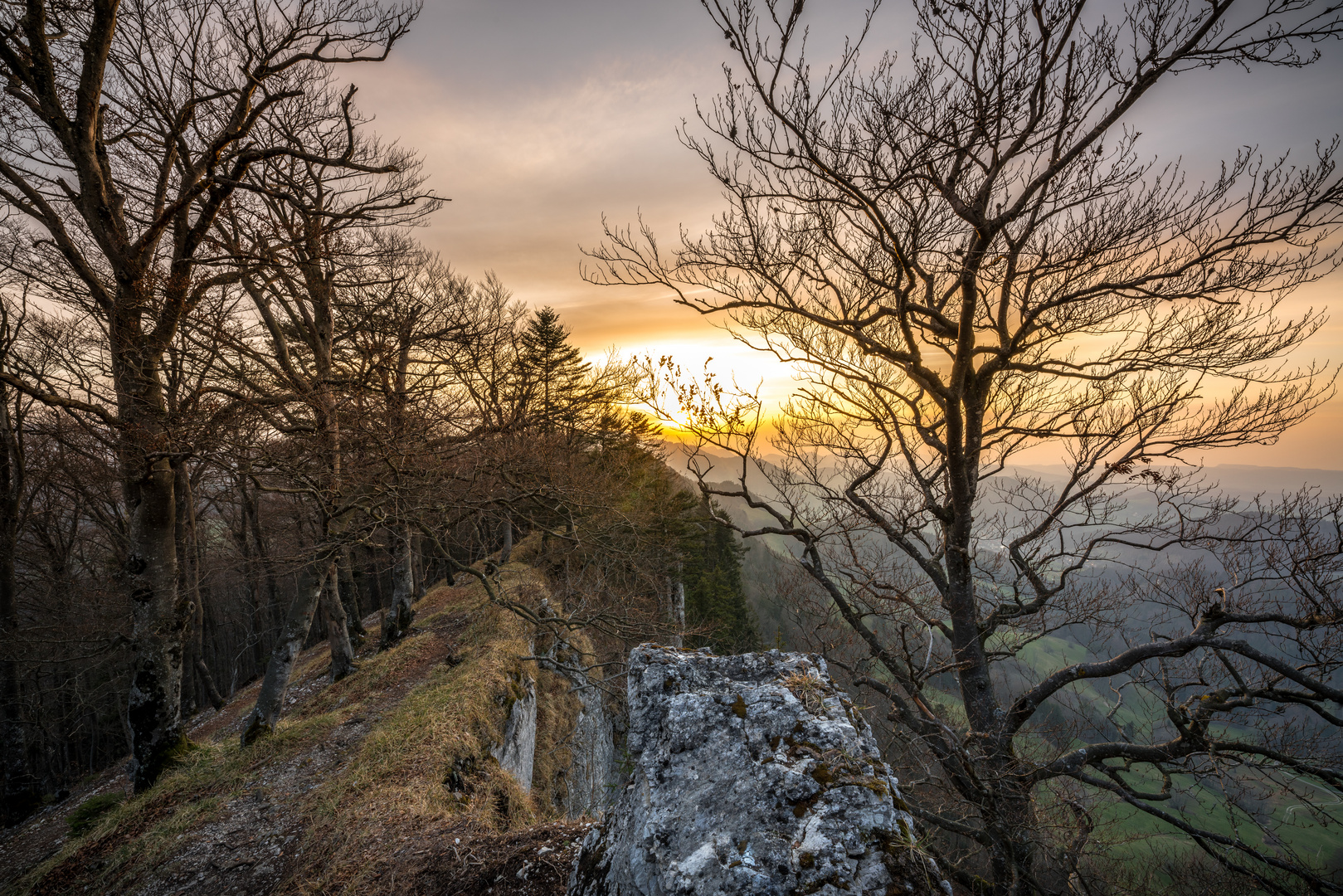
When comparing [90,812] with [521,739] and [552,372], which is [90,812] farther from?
[552,372]

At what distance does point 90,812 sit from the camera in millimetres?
7152

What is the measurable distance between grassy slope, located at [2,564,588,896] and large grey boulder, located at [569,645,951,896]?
1.97 metres

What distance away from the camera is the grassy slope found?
4.64 metres

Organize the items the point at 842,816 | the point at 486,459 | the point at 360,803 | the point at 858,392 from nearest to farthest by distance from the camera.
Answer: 1. the point at 842,816
2. the point at 360,803
3. the point at 858,392
4. the point at 486,459

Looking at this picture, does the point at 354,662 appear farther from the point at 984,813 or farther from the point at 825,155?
the point at 825,155

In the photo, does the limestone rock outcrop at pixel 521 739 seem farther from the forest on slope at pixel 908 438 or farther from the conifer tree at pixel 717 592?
the conifer tree at pixel 717 592

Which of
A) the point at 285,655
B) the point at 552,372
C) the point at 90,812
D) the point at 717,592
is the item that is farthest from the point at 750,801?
the point at 717,592

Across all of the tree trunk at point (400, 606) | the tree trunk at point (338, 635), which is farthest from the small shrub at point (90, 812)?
the tree trunk at point (400, 606)

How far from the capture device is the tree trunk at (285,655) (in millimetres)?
7574

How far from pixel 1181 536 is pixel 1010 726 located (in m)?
2.90

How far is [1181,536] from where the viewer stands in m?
5.47

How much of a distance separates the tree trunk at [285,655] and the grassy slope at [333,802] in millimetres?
339

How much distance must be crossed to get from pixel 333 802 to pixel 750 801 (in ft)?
19.0

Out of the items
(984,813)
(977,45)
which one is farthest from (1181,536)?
(977,45)
